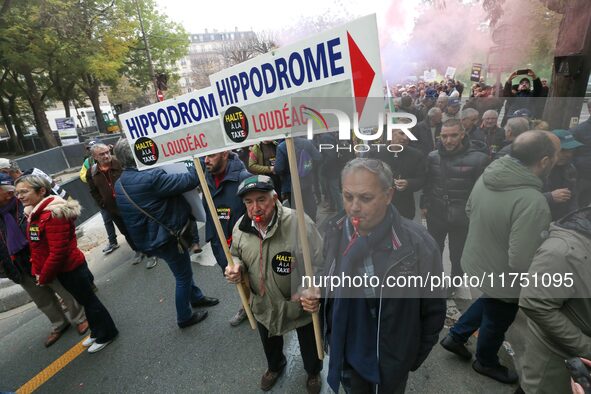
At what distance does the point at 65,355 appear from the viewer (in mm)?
3203

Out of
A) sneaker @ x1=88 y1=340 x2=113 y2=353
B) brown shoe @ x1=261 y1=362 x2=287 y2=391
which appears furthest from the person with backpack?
sneaker @ x1=88 y1=340 x2=113 y2=353

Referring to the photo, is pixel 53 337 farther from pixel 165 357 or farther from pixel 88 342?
pixel 165 357

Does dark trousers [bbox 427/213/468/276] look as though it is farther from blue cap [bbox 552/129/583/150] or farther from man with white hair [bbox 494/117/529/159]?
blue cap [bbox 552/129/583/150]

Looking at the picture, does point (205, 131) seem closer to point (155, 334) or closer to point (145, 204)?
point (145, 204)

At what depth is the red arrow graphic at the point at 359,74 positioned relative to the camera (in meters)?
1.26

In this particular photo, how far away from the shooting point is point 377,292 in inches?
60.9

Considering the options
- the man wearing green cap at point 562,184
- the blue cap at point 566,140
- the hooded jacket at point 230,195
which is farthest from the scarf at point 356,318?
the hooded jacket at point 230,195

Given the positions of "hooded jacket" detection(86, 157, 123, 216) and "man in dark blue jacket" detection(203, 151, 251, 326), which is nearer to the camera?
"man in dark blue jacket" detection(203, 151, 251, 326)

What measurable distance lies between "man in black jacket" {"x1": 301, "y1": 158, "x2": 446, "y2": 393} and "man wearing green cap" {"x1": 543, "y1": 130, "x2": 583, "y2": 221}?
0.73m

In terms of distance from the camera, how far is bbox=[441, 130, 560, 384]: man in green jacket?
162cm

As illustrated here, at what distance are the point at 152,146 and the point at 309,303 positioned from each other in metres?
1.49

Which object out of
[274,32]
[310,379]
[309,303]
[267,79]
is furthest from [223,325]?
[274,32]

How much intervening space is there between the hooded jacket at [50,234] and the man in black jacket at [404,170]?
2817 millimetres

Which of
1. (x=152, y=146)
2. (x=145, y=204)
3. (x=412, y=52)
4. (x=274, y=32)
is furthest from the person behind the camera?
(x=274, y=32)
